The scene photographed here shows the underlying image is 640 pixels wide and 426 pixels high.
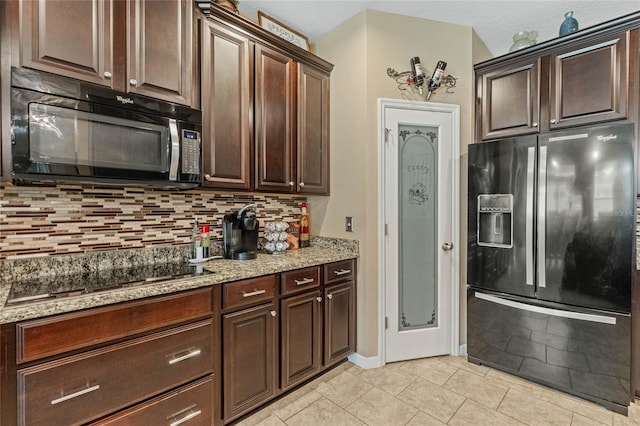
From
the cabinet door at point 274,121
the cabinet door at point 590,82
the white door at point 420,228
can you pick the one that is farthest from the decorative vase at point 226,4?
the cabinet door at point 590,82

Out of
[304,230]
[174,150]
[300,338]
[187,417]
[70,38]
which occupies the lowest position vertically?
[187,417]

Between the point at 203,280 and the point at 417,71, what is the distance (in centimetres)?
226

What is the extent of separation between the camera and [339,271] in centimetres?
238

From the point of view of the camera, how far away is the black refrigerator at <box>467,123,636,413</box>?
75.2 inches

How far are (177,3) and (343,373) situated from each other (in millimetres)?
2707

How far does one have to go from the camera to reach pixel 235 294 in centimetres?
174

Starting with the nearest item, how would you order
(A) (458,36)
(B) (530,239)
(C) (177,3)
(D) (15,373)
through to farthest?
(D) (15,373) < (C) (177,3) < (B) (530,239) < (A) (458,36)

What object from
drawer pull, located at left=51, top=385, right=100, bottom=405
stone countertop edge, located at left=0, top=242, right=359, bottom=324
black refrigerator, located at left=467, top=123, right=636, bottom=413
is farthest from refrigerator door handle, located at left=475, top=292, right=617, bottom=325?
drawer pull, located at left=51, top=385, right=100, bottom=405

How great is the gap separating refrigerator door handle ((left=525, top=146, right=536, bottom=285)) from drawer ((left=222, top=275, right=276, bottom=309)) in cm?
183

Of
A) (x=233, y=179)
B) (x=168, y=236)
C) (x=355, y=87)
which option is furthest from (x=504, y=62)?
(x=168, y=236)

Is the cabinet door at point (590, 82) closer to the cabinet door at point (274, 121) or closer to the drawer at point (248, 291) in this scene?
the cabinet door at point (274, 121)

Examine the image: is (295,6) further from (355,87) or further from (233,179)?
(233,179)

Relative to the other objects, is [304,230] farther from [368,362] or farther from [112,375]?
[112,375]

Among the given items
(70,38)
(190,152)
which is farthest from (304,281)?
(70,38)
